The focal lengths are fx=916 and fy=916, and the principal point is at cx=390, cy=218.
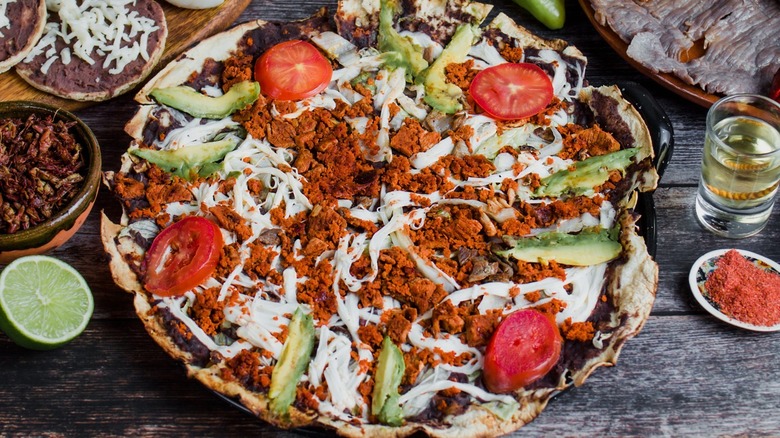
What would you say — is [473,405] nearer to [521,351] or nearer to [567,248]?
[521,351]

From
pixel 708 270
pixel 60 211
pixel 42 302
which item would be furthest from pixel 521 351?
pixel 60 211

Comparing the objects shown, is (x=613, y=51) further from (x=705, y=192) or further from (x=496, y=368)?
(x=496, y=368)

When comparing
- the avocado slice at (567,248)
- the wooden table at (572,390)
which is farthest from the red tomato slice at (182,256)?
the avocado slice at (567,248)

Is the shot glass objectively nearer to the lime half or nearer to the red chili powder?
the red chili powder

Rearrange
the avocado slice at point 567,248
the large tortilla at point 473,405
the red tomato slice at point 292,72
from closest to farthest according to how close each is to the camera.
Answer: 1. the large tortilla at point 473,405
2. the avocado slice at point 567,248
3. the red tomato slice at point 292,72

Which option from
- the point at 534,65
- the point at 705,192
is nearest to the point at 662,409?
the point at 705,192

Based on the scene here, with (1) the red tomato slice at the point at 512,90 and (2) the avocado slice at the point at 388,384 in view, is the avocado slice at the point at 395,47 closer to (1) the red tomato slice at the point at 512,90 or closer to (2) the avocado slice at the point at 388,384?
(1) the red tomato slice at the point at 512,90

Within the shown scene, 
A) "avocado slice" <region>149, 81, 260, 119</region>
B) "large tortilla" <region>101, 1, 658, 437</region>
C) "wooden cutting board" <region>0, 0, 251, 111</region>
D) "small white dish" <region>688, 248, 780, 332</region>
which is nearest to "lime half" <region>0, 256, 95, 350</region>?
"large tortilla" <region>101, 1, 658, 437</region>

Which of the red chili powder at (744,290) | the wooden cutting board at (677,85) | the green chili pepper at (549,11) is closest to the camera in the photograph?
the red chili powder at (744,290)
